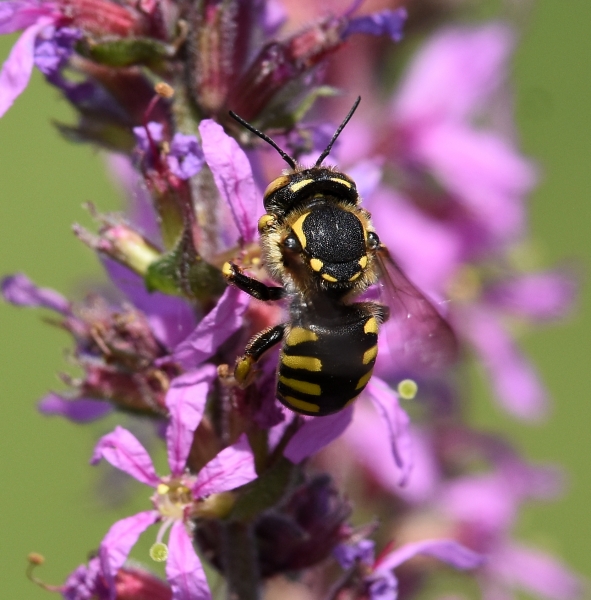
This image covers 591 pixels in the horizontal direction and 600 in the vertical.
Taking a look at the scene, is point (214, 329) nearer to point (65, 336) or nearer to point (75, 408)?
point (75, 408)

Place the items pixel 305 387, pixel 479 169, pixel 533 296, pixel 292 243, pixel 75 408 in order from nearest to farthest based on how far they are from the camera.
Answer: pixel 305 387 → pixel 292 243 → pixel 75 408 → pixel 479 169 → pixel 533 296

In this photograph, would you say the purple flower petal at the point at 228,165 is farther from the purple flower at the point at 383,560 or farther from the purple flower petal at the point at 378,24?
the purple flower at the point at 383,560

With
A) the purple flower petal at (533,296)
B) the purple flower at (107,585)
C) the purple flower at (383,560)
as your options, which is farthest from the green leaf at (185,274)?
the purple flower petal at (533,296)

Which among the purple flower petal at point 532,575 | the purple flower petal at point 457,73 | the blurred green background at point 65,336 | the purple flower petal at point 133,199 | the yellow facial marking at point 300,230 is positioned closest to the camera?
the yellow facial marking at point 300,230

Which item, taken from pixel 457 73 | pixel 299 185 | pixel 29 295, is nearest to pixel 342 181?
pixel 299 185

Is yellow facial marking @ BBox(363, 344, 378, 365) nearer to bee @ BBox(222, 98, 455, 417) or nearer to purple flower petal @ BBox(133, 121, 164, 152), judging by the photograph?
bee @ BBox(222, 98, 455, 417)

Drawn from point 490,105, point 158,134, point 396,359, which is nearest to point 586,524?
point 490,105
